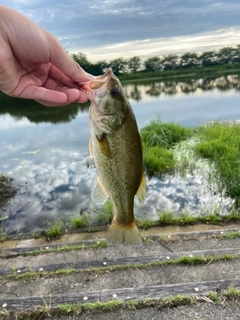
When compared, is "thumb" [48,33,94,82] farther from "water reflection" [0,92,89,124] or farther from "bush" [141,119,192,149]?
"water reflection" [0,92,89,124]

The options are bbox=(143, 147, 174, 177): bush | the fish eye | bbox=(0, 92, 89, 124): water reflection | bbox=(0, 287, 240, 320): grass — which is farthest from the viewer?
bbox=(0, 92, 89, 124): water reflection

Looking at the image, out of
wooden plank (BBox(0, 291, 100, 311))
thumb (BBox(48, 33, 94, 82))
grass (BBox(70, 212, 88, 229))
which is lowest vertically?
grass (BBox(70, 212, 88, 229))

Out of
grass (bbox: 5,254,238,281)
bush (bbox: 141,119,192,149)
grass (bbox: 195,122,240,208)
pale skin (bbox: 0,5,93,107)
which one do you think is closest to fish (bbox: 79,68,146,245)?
pale skin (bbox: 0,5,93,107)

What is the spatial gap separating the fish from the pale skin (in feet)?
0.54

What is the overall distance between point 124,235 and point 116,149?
690mm

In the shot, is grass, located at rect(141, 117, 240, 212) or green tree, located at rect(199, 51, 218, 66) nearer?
grass, located at rect(141, 117, 240, 212)

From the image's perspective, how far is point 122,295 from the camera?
333 centimetres

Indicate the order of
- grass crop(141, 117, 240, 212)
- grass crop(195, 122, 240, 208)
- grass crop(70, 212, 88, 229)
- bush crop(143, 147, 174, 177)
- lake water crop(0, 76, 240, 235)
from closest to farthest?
grass crop(70, 212, 88, 229) < lake water crop(0, 76, 240, 235) < grass crop(195, 122, 240, 208) < grass crop(141, 117, 240, 212) < bush crop(143, 147, 174, 177)

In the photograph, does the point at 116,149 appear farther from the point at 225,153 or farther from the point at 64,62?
the point at 225,153

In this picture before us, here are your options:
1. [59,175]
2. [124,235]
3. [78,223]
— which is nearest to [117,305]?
[124,235]

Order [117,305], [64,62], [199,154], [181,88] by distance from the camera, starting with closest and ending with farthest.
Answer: [64,62] < [117,305] < [199,154] < [181,88]

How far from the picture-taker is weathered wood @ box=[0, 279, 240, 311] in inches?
130

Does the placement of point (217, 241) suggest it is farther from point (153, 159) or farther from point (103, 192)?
point (153, 159)

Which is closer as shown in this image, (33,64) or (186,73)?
(33,64)
